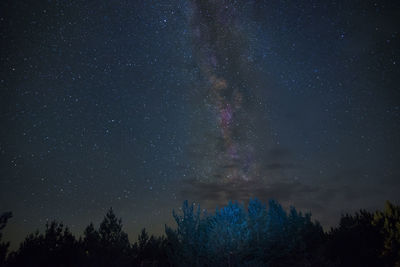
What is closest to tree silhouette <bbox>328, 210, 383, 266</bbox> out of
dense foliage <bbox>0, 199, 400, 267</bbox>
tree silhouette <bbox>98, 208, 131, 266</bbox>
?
dense foliage <bbox>0, 199, 400, 267</bbox>

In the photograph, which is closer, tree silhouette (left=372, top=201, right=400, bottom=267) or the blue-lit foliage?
the blue-lit foliage

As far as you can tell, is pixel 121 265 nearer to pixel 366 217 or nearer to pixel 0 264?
pixel 0 264

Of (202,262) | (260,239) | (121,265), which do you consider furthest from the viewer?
(121,265)

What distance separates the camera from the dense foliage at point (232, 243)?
9.62m

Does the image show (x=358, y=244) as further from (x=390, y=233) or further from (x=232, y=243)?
(x=232, y=243)

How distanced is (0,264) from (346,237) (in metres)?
19.4

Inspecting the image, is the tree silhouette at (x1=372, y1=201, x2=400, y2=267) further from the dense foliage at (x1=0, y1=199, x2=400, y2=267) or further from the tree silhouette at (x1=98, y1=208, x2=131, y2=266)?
the tree silhouette at (x1=98, y1=208, x2=131, y2=266)

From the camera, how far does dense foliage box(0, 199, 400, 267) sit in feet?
31.6

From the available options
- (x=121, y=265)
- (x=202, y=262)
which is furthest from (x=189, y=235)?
(x=121, y=265)

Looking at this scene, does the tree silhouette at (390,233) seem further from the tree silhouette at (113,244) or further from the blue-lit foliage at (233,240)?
the tree silhouette at (113,244)

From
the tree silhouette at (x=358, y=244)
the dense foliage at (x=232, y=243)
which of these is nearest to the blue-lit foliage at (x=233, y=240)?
the dense foliage at (x=232, y=243)

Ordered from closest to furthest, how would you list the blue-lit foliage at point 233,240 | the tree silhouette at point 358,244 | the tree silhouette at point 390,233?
the blue-lit foliage at point 233,240 < the tree silhouette at point 390,233 < the tree silhouette at point 358,244

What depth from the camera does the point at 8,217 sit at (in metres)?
6.58

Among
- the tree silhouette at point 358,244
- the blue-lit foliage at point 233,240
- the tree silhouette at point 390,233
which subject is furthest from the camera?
the tree silhouette at point 358,244
